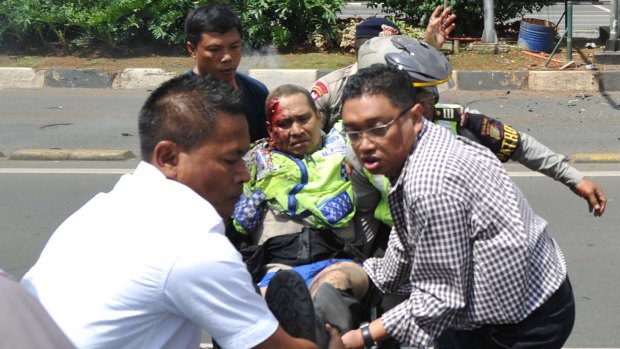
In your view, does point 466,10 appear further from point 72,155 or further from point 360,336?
point 360,336

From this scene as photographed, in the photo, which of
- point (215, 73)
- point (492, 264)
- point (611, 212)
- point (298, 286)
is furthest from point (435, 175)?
point (611, 212)

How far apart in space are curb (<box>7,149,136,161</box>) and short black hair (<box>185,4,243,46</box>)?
425 cm

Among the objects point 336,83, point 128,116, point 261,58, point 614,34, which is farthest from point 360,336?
point 614,34

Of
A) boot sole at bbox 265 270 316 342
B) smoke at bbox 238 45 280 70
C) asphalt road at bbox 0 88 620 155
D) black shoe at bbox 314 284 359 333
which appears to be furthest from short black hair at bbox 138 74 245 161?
smoke at bbox 238 45 280 70

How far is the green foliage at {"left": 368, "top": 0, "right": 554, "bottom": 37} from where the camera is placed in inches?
493

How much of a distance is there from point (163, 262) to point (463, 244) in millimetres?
908

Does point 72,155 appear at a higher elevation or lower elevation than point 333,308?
lower

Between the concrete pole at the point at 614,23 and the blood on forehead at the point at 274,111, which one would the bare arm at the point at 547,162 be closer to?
the blood on forehead at the point at 274,111

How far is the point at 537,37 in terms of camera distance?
11.9 metres

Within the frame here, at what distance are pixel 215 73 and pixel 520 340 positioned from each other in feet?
6.40

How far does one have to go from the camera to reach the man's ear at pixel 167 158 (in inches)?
84.4

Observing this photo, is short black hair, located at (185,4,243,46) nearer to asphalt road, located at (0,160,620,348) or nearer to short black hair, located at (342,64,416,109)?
short black hair, located at (342,64,416,109)

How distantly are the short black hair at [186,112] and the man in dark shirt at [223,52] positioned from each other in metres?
1.70

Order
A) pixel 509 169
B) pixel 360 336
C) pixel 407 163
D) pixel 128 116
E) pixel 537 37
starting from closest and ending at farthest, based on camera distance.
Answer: pixel 407 163
pixel 360 336
pixel 509 169
pixel 128 116
pixel 537 37
